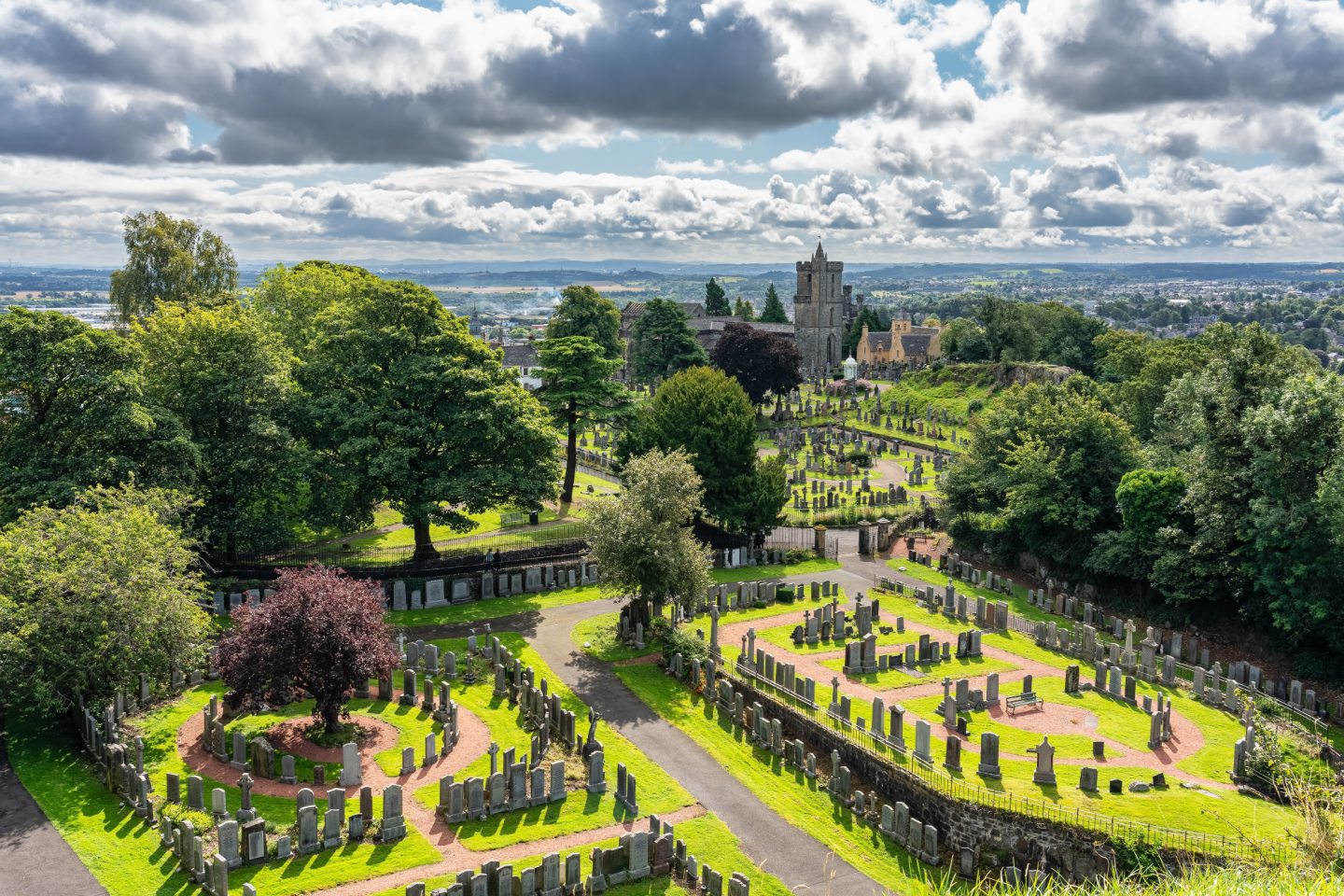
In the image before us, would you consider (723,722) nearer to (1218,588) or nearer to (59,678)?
(59,678)

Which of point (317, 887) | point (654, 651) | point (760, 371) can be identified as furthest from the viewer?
point (760, 371)

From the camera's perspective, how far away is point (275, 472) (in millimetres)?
34375

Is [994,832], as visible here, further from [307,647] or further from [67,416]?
[67,416]

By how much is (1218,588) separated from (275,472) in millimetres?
33762

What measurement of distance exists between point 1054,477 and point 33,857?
36.2 meters

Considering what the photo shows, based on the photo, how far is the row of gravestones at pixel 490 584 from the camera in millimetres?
35000

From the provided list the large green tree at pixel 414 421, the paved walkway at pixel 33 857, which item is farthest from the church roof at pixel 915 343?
the paved walkway at pixel 33 857

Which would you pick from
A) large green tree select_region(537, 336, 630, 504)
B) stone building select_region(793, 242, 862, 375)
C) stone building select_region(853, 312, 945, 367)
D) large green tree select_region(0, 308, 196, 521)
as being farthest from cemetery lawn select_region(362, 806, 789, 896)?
stone building select_region(853, 312, 945, 367)

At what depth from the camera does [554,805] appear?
21.5 m

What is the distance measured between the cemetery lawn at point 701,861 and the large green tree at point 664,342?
2516 inches

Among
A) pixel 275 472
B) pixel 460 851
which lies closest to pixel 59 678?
pixel 460 851

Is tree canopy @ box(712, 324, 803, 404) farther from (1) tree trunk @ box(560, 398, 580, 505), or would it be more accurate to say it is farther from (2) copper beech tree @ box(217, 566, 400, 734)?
(2) copper beech tree @ box(217, 566, 400, 734)

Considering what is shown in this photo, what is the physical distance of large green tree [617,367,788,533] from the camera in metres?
42.1

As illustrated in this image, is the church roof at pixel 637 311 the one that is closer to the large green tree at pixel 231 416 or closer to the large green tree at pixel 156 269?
the large green tree at pixel 156 269
